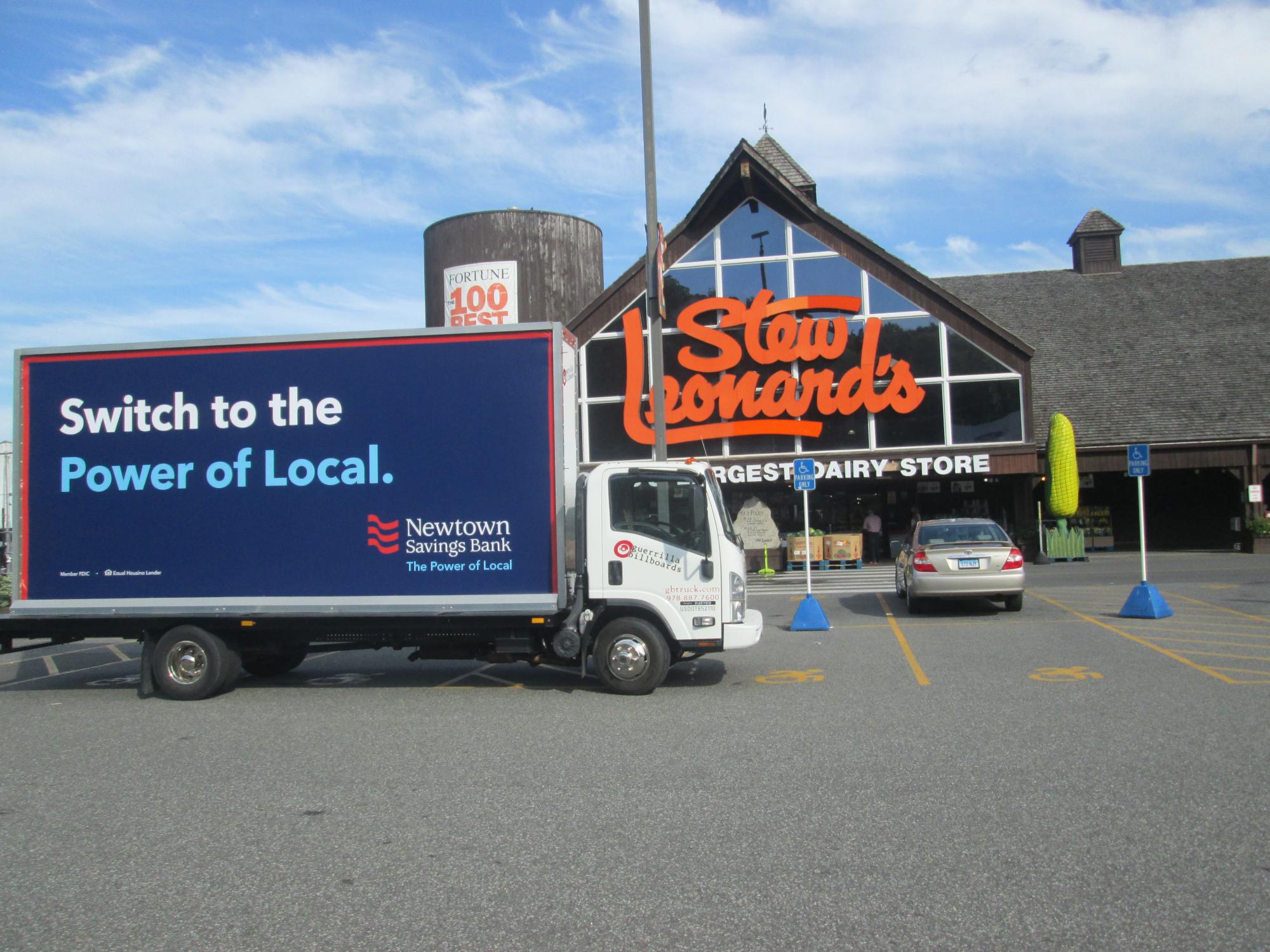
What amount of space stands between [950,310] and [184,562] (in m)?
22.9

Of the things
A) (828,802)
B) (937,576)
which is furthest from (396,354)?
Result: (937,576)

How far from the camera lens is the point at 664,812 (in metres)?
6.16

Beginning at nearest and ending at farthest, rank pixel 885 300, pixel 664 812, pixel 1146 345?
pixel 664 812, pixel 885 300, pixel 1146 345

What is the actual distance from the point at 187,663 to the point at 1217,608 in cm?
1457

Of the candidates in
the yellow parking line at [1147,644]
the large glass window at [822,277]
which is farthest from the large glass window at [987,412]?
the yellow parking line at [1147,644]

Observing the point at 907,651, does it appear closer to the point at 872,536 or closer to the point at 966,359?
the point at 872,536

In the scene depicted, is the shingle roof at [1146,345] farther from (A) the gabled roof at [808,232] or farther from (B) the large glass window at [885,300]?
(B) the large glass window at [885,300]

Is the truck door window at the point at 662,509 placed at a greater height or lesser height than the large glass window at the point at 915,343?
lesser

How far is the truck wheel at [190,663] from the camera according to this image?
35.0 ft

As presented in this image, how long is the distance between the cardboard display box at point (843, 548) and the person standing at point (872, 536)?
1279 millimetres

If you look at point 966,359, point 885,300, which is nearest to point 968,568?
point 966,359

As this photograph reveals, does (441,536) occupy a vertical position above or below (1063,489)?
below

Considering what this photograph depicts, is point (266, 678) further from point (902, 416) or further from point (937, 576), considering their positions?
point (902, 416)

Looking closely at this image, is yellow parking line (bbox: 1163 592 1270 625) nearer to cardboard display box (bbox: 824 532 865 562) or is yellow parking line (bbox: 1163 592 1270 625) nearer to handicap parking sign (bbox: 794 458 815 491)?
handicap parking sign (bbox: 794 458 815 491)
